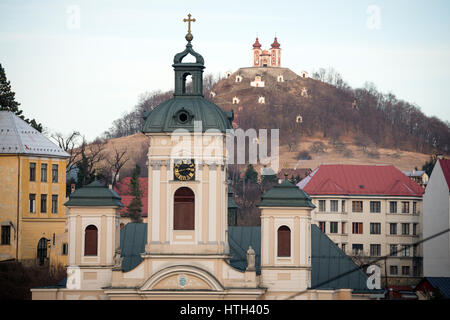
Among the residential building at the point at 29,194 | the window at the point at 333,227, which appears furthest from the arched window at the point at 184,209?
the window at the point at 333,227

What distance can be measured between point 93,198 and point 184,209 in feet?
16.8

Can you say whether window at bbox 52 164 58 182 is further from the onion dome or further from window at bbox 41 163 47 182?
the onion dome

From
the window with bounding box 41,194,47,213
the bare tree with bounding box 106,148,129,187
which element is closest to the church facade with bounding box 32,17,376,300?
the window with bounding box 41,194,47,213

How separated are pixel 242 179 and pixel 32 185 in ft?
225

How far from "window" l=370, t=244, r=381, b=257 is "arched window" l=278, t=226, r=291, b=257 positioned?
175ft

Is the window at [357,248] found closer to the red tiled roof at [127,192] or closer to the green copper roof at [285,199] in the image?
the red tiled roof at [127,192]

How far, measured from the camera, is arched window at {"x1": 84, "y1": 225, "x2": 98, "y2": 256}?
2343 inches

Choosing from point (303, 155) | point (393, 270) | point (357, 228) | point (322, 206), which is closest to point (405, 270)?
point (393, 270)

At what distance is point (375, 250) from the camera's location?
364 feet

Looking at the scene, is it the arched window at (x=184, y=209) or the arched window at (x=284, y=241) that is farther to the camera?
the arched window at (x=284, y=241)

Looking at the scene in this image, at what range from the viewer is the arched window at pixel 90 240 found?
195 ft

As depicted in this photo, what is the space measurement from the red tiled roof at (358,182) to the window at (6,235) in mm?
41096
